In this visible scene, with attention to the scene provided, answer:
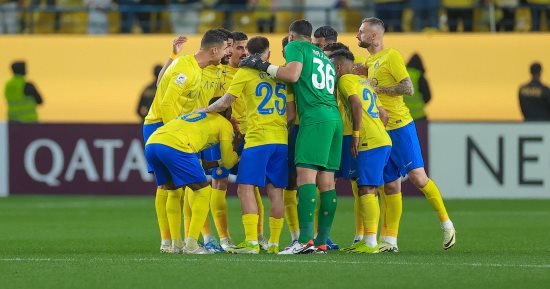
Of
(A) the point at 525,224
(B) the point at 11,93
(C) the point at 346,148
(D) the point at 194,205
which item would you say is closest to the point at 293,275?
(D) the point at 194,205

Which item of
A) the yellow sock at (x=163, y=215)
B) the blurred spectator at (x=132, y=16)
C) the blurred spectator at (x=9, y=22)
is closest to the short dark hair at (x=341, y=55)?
the yellow sock at (x=163, y=215)

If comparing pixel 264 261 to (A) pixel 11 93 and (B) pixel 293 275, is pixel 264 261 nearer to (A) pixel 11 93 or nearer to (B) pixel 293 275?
(B) pixel 293 275

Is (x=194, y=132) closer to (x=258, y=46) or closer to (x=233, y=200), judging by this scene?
(x=258, y=46)

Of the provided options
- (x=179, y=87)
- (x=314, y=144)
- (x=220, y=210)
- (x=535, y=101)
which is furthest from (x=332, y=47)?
(x=535, y=101)

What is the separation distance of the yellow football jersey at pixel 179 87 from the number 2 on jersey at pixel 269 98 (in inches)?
25.4

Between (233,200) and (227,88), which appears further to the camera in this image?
(233,200)

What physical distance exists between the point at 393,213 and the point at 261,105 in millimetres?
1724

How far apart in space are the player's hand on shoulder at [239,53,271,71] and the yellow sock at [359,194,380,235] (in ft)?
4.98

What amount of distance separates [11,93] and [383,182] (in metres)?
11.7

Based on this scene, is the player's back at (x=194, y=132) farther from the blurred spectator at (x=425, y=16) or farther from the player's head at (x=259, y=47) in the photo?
the blurred spectator at (x=425, y=16)

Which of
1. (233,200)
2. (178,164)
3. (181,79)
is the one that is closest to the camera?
(178,164)

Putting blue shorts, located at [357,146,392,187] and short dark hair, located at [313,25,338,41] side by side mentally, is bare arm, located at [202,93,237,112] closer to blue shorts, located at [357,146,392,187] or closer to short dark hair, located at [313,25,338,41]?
blue shorts, located at [357,146,392,187]

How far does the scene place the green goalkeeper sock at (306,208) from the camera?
11828mm

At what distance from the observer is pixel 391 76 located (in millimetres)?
12695
